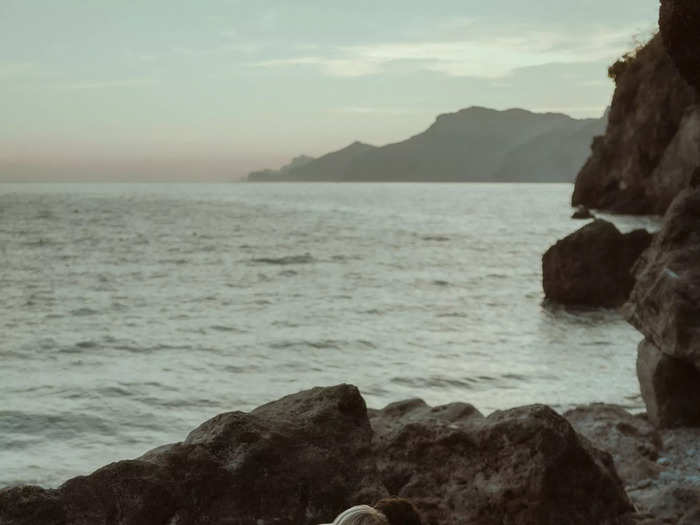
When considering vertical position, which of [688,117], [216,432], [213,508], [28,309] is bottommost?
[28,309]

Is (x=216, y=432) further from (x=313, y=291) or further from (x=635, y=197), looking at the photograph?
(x=635, y=197)

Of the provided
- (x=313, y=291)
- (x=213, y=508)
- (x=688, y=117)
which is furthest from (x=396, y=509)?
(x=688, y=117)

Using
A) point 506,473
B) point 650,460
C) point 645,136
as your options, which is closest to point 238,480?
point 506,473

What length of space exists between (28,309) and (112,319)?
406 centimetres

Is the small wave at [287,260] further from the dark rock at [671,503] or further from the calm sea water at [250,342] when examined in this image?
the dark rock at [671,503]

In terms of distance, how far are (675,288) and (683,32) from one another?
2.83 m

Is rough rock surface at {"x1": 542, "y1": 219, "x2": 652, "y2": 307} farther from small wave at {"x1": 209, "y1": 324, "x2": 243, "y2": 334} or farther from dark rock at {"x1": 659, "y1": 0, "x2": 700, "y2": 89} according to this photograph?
dark rock at {"x1": 659, "y1": 0, "x2": 700, "y2": 89}

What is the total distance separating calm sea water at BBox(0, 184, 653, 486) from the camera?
14.3 m

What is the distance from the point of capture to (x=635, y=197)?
65.4 metres

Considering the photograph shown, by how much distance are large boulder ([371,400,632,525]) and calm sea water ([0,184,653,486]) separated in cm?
659

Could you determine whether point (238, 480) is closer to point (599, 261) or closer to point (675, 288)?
point (675, 288)

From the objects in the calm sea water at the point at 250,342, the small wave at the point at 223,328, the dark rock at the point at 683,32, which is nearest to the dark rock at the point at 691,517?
the dark rock at the point at 683,32

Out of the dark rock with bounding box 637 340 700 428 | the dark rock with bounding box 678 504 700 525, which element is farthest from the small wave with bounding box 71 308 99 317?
the dark rock with bounding box 678 504 700 525

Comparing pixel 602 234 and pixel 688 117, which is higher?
pixel 688 117
